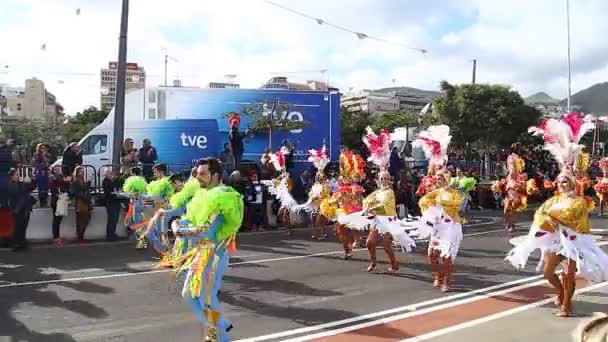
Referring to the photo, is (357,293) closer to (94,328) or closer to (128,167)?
(94,328)

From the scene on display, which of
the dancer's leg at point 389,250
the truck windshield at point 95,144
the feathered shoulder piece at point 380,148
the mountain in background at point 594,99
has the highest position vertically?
the mountain in background at point 594,99

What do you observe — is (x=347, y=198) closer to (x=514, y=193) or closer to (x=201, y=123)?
(x=514, y=193)

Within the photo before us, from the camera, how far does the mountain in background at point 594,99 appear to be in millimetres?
14355

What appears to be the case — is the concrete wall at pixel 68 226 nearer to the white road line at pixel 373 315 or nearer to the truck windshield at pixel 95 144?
the truck windshield at pixel 95 144

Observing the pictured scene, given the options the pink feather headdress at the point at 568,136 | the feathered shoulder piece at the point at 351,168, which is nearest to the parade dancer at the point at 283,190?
the feathered shoulder piece at the point at 351,168

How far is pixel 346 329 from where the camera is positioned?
641cm

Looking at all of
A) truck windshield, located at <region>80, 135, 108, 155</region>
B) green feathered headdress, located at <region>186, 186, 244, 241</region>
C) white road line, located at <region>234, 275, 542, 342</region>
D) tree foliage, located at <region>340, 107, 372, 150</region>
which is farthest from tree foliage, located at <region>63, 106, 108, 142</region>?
green feathered headdress, located at <region>186, 186, 244, 241</region>

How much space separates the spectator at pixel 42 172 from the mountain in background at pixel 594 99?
1293 cm

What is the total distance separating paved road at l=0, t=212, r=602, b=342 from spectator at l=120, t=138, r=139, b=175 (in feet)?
8.49

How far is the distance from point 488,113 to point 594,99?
1753 centimetres

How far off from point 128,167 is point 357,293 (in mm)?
8053

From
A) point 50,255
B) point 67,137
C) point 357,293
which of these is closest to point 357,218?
point 357,293

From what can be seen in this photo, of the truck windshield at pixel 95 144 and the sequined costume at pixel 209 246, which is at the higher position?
the truck windshield at pixel 95 144

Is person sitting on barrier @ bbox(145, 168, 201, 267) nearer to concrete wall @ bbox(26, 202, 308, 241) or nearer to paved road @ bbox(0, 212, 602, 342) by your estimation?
paved road @ bbox(0, 212, 602, 342)
